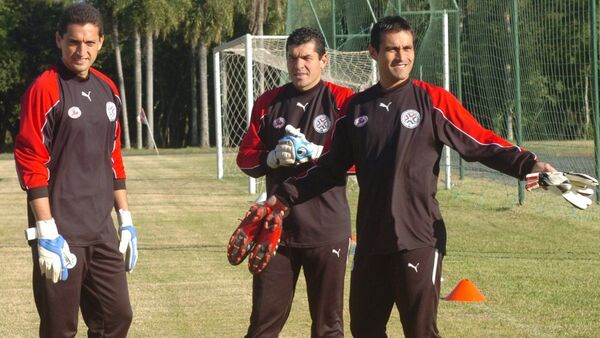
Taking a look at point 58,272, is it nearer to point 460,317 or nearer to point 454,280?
point 460,317

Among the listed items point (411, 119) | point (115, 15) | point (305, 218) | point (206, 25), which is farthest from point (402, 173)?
point (206, 25)

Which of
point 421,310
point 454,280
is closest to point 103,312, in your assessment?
point 421,310

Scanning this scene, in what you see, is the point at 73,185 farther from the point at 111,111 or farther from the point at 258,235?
the point at 258,235

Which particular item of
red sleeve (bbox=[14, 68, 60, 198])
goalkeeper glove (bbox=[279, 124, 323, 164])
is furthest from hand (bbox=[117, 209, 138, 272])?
goalkeeper glove (bbox=[279, 124, 323, 164])

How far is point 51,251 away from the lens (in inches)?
212

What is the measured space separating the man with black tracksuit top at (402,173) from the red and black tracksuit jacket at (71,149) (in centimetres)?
134

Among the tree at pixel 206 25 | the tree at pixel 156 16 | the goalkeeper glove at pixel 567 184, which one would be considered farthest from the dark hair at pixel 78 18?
the tree at pixel 206 25

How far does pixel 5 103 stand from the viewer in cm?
6531

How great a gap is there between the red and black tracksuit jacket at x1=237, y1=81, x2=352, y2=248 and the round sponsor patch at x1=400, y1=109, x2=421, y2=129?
0.91m

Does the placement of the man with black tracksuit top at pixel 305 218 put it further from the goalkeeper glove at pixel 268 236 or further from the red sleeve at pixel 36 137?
the red sleeve at pixel 36 137

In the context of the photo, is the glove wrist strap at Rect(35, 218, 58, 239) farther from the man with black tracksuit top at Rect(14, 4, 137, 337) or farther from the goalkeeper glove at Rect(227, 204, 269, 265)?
the goalkeeper glove at Rect(227, 204, 269, 265)

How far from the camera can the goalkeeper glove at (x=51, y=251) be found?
539 cm

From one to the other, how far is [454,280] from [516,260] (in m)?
1.54

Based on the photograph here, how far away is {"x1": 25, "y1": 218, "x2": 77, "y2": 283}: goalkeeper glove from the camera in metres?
5.39
